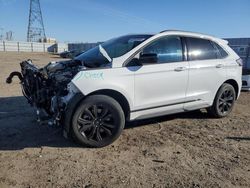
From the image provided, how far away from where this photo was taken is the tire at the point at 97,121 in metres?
4.77

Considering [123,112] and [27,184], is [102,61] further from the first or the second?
[27,184]

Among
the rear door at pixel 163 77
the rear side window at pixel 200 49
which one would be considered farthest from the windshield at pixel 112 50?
the rear side window at pixel 200 49

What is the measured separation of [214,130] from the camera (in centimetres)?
603

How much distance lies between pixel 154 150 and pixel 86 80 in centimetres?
154

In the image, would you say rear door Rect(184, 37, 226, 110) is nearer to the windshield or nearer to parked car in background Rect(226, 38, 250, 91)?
the windshield

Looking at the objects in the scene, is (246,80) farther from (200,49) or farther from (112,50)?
(112,50)

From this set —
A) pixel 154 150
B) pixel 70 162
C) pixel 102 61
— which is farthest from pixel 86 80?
pixel 154 150

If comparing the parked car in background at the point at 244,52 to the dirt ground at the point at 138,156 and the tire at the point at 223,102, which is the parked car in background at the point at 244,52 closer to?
the tire at the point at 223,102

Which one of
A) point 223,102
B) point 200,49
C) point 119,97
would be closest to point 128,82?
point 119,97

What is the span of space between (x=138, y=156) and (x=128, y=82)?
1226 millimetres

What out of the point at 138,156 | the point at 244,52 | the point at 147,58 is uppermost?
the point at 244,52

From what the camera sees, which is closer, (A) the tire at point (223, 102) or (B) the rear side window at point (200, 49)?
(B) the rear side window at point (200, 49)

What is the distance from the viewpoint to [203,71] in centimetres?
613

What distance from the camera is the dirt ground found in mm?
3904
